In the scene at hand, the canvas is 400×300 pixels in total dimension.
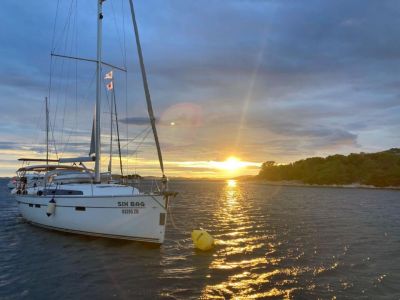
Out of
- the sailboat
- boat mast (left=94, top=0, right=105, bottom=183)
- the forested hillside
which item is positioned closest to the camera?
the sailboat

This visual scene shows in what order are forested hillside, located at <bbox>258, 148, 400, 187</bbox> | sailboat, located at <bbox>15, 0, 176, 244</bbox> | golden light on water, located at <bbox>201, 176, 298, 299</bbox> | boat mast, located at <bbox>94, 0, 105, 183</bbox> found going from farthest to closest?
forested hillside, located at <bbox>258, 148, 400, 187</bbox> → boat mast, located at <bbox>94, 0, 105, 183</bbox> → sailboat, located at <bbox>15, 0, 176, 244</bbox> → golden light on water, located at <bbox>201, 176, 298, 299</bbox>

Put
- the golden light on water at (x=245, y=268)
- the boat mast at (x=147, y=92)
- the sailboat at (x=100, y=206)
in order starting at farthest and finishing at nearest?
1. the sailboat at (x=100, y=206)
2. the boat mast at (x=147, y=92)
3. the golden light on water at (x=245, y=268)

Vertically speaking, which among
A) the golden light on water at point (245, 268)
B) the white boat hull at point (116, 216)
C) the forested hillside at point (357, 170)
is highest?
the forested hillside at point (357, 170)

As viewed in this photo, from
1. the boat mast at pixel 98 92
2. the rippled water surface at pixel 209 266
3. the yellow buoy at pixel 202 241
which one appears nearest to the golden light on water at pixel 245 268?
the rippled water surface at pixel 209 266

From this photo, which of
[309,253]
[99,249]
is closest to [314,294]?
[309,253]

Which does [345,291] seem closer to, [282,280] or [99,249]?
[282,280]

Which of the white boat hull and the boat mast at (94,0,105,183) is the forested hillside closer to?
the boat mast at (94,0,105,183)


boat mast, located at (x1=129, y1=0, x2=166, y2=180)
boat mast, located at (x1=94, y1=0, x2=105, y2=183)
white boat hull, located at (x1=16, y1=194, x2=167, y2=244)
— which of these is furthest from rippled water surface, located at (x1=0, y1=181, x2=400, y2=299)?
boat mast, located at (x1=129, y1=0, x2=166, y2=180)

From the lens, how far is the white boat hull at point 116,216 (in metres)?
20.2

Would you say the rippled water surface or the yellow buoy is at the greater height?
the yellow buoy

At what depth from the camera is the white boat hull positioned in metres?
20.2

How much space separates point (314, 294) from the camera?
13.2 meters

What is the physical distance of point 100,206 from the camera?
69.3 feet

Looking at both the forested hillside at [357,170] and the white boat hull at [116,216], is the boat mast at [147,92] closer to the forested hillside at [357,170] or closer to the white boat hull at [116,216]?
the white boat hull at [116,216]
